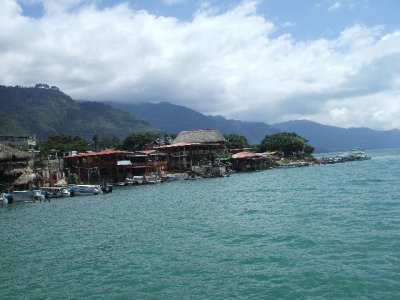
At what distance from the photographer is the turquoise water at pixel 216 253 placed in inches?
518

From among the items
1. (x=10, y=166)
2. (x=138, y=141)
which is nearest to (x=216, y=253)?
(x=10, y=166)

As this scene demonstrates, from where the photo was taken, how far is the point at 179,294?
42.3 ft

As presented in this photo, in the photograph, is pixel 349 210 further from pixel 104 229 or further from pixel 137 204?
pixel 137 204

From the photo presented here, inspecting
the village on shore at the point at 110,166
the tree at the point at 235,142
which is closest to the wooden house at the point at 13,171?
the village on shore at the point at 110,166

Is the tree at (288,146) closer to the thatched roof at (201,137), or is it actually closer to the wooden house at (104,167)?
the thatched roof at (201,137)

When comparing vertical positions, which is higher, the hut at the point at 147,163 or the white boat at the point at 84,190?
the hut at the point at 147,163

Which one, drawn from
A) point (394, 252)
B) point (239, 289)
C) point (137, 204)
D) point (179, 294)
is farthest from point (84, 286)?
point (137, 204)

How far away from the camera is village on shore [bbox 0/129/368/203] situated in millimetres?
53781

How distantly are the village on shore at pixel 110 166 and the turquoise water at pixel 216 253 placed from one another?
24.7 metres

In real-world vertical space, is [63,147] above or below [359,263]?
above

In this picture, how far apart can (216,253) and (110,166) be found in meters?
55.9

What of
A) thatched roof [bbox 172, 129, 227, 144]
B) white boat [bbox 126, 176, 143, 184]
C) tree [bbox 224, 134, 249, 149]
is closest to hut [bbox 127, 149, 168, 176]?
white boat [bbox 126, 176, 143, 184]

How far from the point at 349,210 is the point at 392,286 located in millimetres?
13735

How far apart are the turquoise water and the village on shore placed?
81.0 feet
